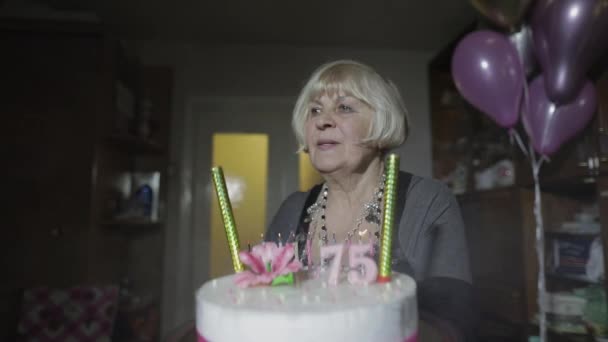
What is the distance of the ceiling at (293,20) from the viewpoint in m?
2.10

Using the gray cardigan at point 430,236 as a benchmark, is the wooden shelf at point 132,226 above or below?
below

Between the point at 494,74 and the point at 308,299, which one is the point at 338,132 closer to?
the point at 308,299

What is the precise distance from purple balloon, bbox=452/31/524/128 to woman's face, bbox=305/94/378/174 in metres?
0.89

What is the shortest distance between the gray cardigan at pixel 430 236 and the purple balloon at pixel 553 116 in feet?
2.80

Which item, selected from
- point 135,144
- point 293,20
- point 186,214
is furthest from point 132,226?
point 293,20

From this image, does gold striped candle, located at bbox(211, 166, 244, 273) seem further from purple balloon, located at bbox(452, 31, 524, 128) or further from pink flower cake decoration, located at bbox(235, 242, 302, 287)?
purple balloon, located at bbox(452, 31, 524, 128)

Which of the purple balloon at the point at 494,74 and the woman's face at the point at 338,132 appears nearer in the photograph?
the woman's face at the point at 338,132

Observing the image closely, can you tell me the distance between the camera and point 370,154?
760 mm

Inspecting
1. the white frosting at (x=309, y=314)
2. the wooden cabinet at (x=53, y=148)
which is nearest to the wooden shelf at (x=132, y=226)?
the wooden cabinet at (x=53, y=148)

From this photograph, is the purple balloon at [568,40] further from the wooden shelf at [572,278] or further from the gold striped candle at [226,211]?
the gold striped candle at [226,211]

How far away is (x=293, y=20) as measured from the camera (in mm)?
2266

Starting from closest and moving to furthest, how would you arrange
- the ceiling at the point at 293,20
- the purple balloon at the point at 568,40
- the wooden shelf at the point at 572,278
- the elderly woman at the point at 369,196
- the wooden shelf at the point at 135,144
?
the elderly woman at the point at 369,196
the purple balloon at the point at 568,40
the wooden shelf at the point at 572,278
the wooden shelf at the point at 135,144
the ceiling at the point at 293,20

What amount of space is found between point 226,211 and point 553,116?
1.31 meters

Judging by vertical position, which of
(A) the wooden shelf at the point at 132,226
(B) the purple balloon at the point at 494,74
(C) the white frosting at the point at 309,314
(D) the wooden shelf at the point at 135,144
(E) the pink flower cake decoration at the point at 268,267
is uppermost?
(B) the purple balloon at the point at 494,74
